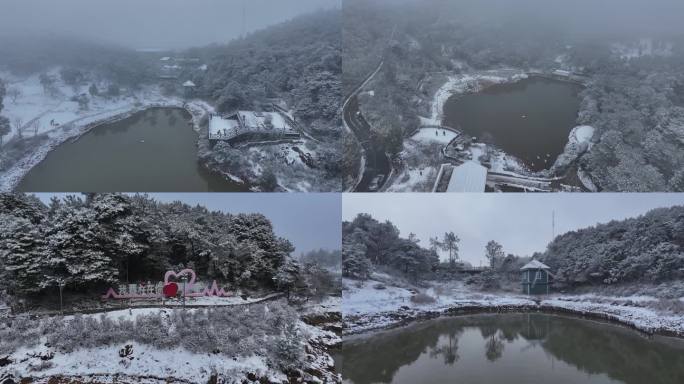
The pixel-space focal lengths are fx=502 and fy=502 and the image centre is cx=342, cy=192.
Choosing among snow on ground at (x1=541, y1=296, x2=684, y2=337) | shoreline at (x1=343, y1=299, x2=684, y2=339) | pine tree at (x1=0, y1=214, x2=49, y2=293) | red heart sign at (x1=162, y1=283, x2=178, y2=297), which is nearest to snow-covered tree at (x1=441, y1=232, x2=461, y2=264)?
shoreline at (x1=343, y1=299, x2=684, y2=339)

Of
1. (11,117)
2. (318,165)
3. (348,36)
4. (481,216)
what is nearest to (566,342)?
(481,216)

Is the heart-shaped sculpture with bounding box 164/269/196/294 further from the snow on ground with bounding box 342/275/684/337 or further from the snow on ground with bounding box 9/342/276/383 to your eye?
the snow on ground with bounding box 342/275/684/337

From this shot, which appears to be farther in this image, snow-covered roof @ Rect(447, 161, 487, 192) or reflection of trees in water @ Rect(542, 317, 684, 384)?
snow-covered roof @ Rect(447, 161, 487, 192)

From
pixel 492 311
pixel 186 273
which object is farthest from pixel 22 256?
pixel 492 311

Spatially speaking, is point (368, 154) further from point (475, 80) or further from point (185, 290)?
point (185, 290)

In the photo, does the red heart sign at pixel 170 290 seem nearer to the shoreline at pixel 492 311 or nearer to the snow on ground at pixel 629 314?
the shoreline at pixel 492 311

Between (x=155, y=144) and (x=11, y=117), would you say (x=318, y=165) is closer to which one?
(x=155, y=144)
